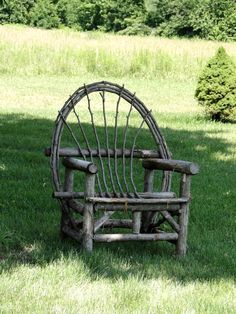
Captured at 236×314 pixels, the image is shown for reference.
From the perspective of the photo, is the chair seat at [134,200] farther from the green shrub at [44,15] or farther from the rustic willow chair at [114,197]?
the green shrub at [44,15]

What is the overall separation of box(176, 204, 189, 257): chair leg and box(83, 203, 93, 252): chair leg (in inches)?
27.5

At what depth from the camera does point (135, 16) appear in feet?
193

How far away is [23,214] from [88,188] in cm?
139

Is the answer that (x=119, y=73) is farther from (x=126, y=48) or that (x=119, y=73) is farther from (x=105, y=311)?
(x=105, y=311)

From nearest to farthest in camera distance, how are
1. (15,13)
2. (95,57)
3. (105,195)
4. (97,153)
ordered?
(105,195) < (97,153) < (95,57) < (15,13)

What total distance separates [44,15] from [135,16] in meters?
7.79

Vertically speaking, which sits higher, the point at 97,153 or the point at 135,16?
the point at 97,153

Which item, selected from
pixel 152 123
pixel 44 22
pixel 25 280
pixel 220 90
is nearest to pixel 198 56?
pixel 220 90

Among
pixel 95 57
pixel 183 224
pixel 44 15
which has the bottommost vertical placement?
pixel 44 15

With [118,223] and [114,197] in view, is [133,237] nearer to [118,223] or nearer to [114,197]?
[114,197]

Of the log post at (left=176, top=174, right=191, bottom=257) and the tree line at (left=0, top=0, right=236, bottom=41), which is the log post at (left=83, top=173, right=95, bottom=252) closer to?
the log post at (left=176, top=174, right=191, bottom=257)

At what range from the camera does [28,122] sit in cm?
1211

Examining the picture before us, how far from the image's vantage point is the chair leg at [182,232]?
509cm

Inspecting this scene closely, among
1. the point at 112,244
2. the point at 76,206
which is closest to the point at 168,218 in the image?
the point at 112,244
